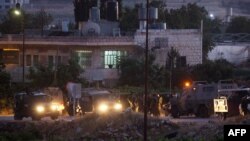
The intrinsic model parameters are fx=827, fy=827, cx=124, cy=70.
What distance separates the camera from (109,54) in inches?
2808

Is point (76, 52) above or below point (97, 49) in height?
below

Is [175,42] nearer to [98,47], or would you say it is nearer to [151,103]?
[98,47]

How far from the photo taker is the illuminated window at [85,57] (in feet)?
234

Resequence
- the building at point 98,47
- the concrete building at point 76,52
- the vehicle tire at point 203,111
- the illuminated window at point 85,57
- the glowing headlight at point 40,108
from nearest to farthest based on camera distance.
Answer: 1. the vehicle tire at point 203,111
2. the glowing headlight at point 40,108
3. the concrete building at point 76,52
4. the building at point 98,47
5. the illuminated window at point 85,57

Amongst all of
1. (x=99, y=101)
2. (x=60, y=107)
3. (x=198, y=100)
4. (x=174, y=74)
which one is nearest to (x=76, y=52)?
(x=174, y=74)

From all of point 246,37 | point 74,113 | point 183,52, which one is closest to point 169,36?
point 183,52

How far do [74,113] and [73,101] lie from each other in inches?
37.8

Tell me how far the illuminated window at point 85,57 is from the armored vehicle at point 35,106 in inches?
991

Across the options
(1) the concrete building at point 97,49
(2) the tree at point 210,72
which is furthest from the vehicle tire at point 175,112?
(1) the concrete building at point 97,49

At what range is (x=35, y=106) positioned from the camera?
148 ft

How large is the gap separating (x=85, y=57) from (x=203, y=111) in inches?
1148

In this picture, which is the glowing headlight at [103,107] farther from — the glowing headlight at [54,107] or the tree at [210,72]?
the tree at [210,72]

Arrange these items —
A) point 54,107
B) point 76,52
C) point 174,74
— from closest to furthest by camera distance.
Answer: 1. point 54,107
2. point 174,74
3. point 76,52

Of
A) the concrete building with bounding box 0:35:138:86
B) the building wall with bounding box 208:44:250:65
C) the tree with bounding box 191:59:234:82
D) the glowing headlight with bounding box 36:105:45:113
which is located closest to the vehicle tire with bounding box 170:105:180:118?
the glowing headlight with bounding box 36:105:45:113
